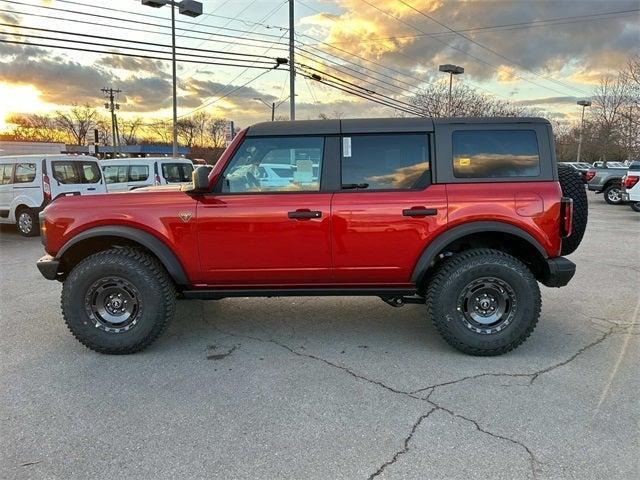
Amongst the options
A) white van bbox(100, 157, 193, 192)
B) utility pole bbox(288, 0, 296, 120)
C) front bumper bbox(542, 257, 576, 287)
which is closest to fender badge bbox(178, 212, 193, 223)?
front bumper bbox(542, 257, 576, 287)

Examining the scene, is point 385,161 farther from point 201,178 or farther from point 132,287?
point 132,287

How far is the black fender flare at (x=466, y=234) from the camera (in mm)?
3525

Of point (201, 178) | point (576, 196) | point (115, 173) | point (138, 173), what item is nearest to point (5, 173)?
point (115, 173)

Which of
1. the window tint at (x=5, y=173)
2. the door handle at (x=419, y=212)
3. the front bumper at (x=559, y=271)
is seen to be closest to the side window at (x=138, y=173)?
the window tint at (x=5, y=173)

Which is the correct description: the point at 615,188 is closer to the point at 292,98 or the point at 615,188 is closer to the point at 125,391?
the point at 292,98

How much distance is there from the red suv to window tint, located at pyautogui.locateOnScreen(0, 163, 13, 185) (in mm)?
8247

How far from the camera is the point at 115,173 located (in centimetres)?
1331

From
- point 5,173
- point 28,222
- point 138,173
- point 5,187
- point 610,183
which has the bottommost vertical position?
point 28,222

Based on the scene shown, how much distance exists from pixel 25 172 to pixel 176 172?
13.4 feet

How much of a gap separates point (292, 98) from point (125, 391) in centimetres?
2127

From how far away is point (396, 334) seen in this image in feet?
13.5

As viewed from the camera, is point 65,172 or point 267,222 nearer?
point 267,222

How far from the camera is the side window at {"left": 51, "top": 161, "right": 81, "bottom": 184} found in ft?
33.4

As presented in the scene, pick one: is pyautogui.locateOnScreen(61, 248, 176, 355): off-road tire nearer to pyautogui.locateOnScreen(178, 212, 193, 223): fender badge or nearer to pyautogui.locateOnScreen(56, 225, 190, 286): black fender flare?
pyautogui.locateOnScreen(56, 225, 190, 286): black fender flare
